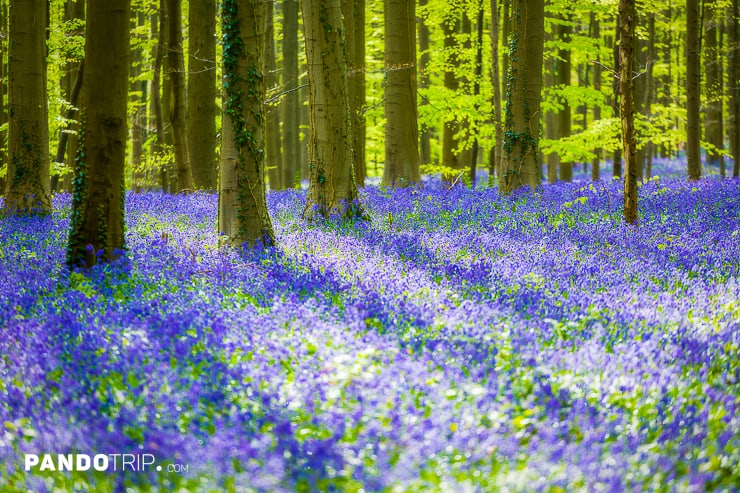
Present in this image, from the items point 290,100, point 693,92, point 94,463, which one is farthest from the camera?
point 290,100

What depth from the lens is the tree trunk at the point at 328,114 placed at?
11.7 metres

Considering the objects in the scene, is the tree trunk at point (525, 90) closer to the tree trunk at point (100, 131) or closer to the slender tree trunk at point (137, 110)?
the tree trunk at point (100, 131)

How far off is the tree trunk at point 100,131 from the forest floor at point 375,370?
532 mm

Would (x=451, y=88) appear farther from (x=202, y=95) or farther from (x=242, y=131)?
(x=242, y=131)

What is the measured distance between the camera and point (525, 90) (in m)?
14.3

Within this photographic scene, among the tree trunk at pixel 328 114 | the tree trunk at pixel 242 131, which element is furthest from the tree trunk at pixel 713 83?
the tree trunk at pixel 242 131

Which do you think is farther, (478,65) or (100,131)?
(478,65)

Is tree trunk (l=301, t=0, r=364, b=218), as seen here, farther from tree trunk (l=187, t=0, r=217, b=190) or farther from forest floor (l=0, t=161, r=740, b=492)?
tree trunk (l=187, t=0, r=217, b=190)

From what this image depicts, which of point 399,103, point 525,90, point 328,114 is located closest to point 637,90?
point 399,103

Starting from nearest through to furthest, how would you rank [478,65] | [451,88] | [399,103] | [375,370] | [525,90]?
1. [375,370]
2. [525,90]
3. [399,103]
4. [451,88]
5. [478,65]

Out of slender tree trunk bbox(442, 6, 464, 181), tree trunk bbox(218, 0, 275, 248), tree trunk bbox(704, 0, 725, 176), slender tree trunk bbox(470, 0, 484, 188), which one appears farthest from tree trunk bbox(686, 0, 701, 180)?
tree trunk bbox(218, 0, 275, 248)

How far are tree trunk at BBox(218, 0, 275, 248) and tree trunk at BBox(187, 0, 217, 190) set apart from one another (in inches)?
379

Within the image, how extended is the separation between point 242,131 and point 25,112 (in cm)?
646

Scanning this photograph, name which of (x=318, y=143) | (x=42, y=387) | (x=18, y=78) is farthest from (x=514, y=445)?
(x=18, y=78)
